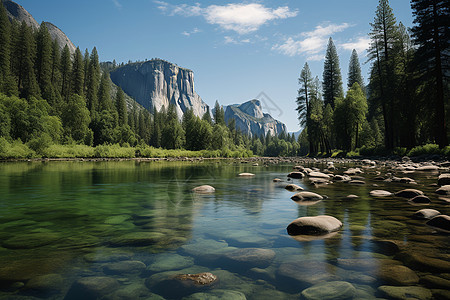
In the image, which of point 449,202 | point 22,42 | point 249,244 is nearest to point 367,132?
point 449,202

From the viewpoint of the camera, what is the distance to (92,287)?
2.46m

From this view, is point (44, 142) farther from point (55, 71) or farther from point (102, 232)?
point (55, 71)

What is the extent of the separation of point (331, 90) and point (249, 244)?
197ft

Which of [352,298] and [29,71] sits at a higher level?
[29,71]

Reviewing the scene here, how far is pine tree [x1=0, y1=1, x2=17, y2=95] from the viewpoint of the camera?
50.2 metres

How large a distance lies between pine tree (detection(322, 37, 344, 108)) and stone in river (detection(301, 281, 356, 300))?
58786mm

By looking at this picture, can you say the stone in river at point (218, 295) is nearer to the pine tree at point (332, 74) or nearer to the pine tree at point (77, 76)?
the pine tree at point (332, 74)

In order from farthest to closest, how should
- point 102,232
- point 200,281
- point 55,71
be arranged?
point 55,71 → point 102,232 → point 200,281

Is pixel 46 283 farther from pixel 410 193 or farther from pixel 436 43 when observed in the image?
pixel 436 43

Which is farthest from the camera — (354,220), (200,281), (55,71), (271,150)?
(271,150)

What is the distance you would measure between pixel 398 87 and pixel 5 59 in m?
71.9

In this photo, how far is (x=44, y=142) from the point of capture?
35.1m

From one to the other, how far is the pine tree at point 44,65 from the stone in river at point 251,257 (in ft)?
231

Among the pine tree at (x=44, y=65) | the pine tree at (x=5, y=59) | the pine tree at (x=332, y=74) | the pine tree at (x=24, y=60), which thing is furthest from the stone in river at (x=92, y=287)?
the pine tree at (x=44, y=65)
